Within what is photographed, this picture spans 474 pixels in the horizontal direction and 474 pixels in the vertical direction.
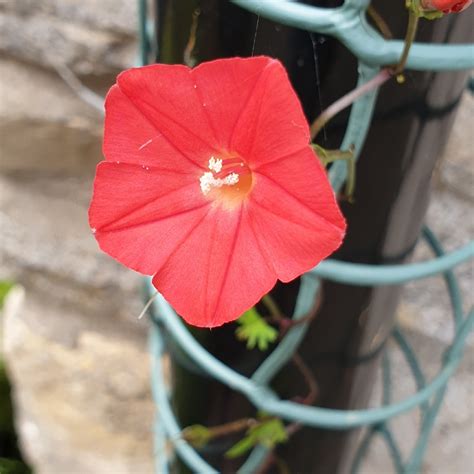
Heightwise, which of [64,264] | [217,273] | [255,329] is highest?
[217,273]

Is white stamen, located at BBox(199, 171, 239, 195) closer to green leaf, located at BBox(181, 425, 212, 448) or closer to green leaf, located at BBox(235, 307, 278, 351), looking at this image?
green leaf, located at BBox(235, 307, 278, 351)

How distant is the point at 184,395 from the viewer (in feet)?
1.77

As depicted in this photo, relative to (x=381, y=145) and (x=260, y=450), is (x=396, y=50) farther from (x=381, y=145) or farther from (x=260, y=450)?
(x=260, y=450)

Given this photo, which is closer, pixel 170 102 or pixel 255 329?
pixel 170 102

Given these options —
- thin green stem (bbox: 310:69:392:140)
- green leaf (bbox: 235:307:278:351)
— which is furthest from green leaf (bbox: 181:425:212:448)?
thin green stem (bbox: 310:69:392:140)

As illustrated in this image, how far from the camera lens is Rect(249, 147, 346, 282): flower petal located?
0.80 ft

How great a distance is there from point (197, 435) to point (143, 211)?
0.98 ft

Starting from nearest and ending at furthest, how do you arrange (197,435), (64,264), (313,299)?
(313,299) → (197,435) → (64,264)

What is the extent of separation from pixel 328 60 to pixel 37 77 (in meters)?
0.37

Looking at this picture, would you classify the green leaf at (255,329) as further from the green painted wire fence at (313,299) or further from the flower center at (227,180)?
the flower center at (227,180)

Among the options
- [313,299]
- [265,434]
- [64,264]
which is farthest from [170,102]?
[64,264]

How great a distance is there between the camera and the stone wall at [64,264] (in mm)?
609

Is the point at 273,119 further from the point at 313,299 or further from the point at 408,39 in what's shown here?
the point at 313,299

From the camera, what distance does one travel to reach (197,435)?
0.54 metres
